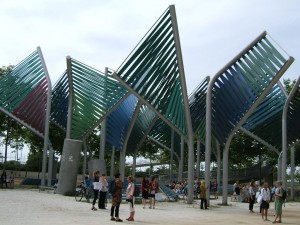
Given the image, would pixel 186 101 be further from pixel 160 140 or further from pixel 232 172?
pixel 232 172

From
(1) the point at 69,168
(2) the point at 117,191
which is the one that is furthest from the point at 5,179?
(2) the point at 117,191

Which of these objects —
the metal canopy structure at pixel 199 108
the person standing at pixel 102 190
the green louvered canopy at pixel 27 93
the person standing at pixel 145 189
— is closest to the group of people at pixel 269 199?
the person standing at pixel 145 189

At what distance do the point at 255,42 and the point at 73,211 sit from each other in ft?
41.8

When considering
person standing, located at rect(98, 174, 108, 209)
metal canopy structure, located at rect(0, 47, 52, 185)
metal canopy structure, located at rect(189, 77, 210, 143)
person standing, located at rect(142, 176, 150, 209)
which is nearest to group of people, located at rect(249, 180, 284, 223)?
person standing, located at rect(142, 176, 150, 209)

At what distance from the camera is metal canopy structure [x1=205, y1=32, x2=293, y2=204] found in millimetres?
22688

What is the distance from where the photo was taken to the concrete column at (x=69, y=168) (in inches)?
987

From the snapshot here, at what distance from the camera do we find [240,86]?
24.0 m

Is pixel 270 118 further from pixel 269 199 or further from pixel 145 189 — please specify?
pixel 269 199

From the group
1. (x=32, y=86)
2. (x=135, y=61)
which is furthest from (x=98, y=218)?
(x=32, y=86)

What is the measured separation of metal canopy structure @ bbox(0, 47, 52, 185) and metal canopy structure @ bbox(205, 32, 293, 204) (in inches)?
491

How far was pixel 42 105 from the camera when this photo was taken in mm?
32375

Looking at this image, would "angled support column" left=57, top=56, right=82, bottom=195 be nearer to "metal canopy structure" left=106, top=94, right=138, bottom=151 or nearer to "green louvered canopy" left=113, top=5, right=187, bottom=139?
"green louvered canopy" left=113, top=5, right=187, bottom=139

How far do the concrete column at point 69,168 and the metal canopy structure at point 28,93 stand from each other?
6.26 meters

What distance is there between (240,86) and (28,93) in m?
15.1
